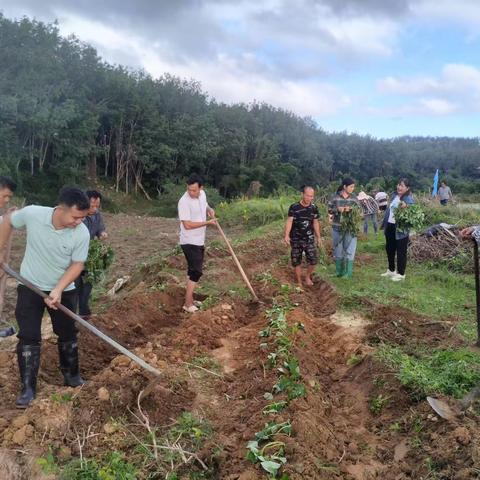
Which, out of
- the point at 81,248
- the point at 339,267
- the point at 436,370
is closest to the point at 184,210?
the point at 81,248

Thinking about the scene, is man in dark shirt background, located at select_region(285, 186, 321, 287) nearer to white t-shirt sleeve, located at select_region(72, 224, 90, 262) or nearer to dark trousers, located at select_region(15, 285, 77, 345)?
white t-shirt sleeve, located at select_region(72, 224, 90, 262)

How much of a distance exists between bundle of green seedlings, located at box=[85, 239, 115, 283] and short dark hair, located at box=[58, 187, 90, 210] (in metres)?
2.28

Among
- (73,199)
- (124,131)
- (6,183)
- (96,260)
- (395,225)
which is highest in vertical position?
(124,131)

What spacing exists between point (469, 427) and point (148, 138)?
3257cm

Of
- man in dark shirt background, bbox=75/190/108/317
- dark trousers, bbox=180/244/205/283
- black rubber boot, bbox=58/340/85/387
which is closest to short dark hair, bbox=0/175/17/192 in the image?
man in dark shirt background, bbox=75/190/108/317

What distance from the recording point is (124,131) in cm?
3403

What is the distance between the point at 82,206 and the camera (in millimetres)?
3783

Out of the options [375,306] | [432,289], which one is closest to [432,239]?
[432,289]

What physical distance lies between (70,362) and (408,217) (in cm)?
539

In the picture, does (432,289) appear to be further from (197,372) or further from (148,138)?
(148,138)

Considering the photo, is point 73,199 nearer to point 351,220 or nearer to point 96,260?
point 96,260

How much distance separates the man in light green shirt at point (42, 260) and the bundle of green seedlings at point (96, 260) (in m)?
1.89

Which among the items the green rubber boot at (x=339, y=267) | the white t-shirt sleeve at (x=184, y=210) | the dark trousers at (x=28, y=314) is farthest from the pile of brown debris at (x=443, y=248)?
the dark trousers at (x=28, y=314)

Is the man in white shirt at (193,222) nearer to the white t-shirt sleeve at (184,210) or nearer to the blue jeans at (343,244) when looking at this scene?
the white t-shirt sleeve at (184,210)
